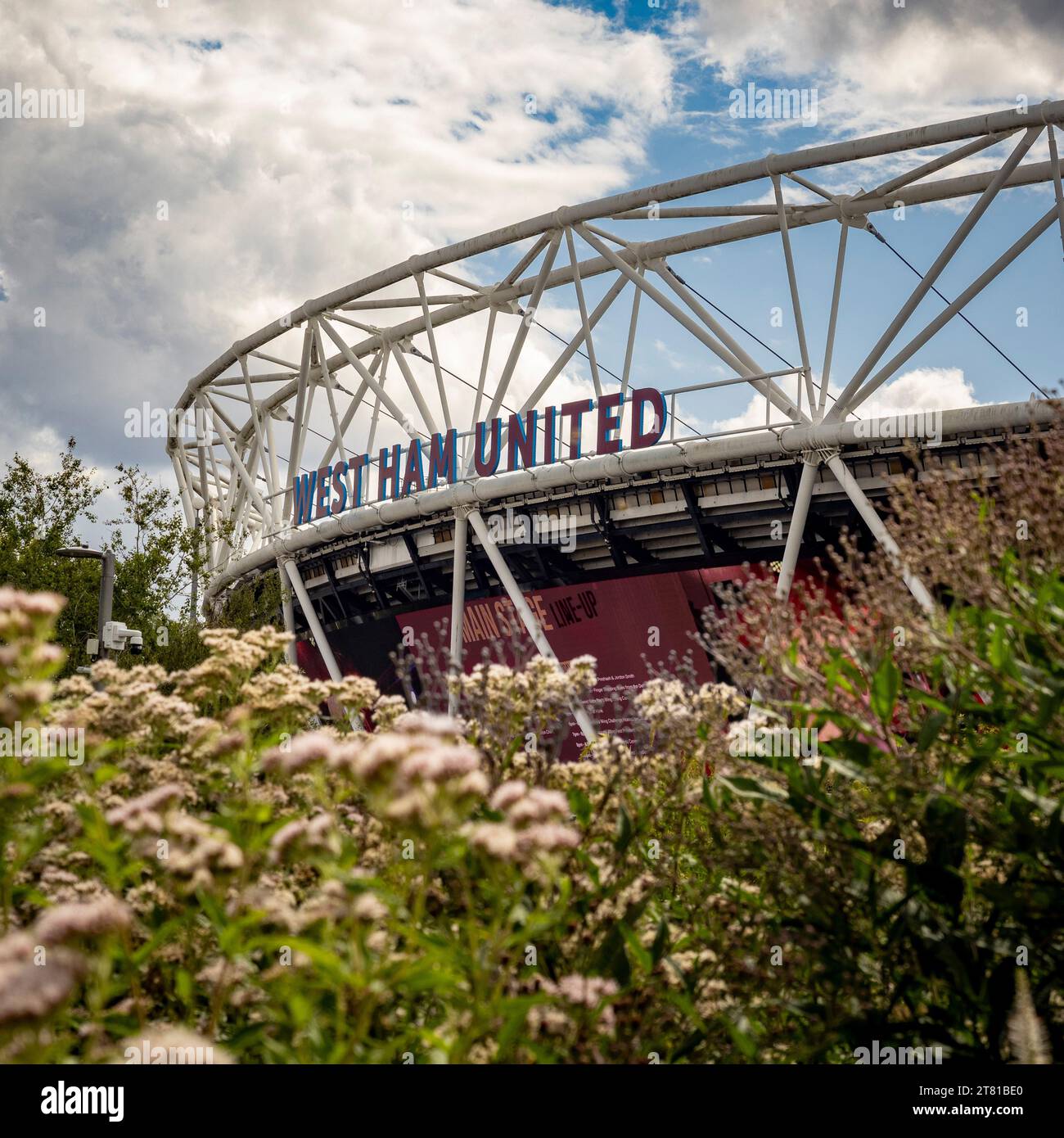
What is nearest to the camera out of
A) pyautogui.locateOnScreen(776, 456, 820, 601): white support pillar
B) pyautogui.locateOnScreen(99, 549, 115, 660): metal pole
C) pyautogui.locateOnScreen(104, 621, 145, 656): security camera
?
pyautogui.locateOnScreen(104, 621, 145, 656): security camera

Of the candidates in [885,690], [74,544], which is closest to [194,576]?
[74,544]

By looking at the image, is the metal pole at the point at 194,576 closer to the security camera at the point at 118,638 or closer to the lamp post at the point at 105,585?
the lamp post at the point at 105,585

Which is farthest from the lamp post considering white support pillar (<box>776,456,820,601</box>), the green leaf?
the green leaf

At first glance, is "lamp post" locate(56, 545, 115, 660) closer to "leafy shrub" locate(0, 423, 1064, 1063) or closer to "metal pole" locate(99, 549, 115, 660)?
"metal pole" locate(99, 549, 115, 660)

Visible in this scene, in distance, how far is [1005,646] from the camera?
4281 millimetres

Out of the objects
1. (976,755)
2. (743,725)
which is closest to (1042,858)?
(976,755)

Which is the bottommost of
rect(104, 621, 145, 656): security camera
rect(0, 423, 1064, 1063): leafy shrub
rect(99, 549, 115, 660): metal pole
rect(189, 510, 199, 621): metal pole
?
rect(0, 423, 1064, 1063): leafy shrub

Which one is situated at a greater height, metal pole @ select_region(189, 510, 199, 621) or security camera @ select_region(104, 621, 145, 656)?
metal pole @ select_region(189, 510, 199, 621)

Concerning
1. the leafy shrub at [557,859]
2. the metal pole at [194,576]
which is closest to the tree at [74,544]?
the metal pole at [194,576]

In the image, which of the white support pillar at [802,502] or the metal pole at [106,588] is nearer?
the white support pillar at [802,502]

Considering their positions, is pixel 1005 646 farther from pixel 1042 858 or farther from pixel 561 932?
pixel 561 932

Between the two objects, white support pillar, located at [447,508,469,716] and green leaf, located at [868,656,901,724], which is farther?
white support pillar, located at [447,508,469,716]

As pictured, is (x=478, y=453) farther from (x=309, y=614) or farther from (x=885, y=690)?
(x=885, y=690)

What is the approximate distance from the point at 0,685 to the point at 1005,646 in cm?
374
